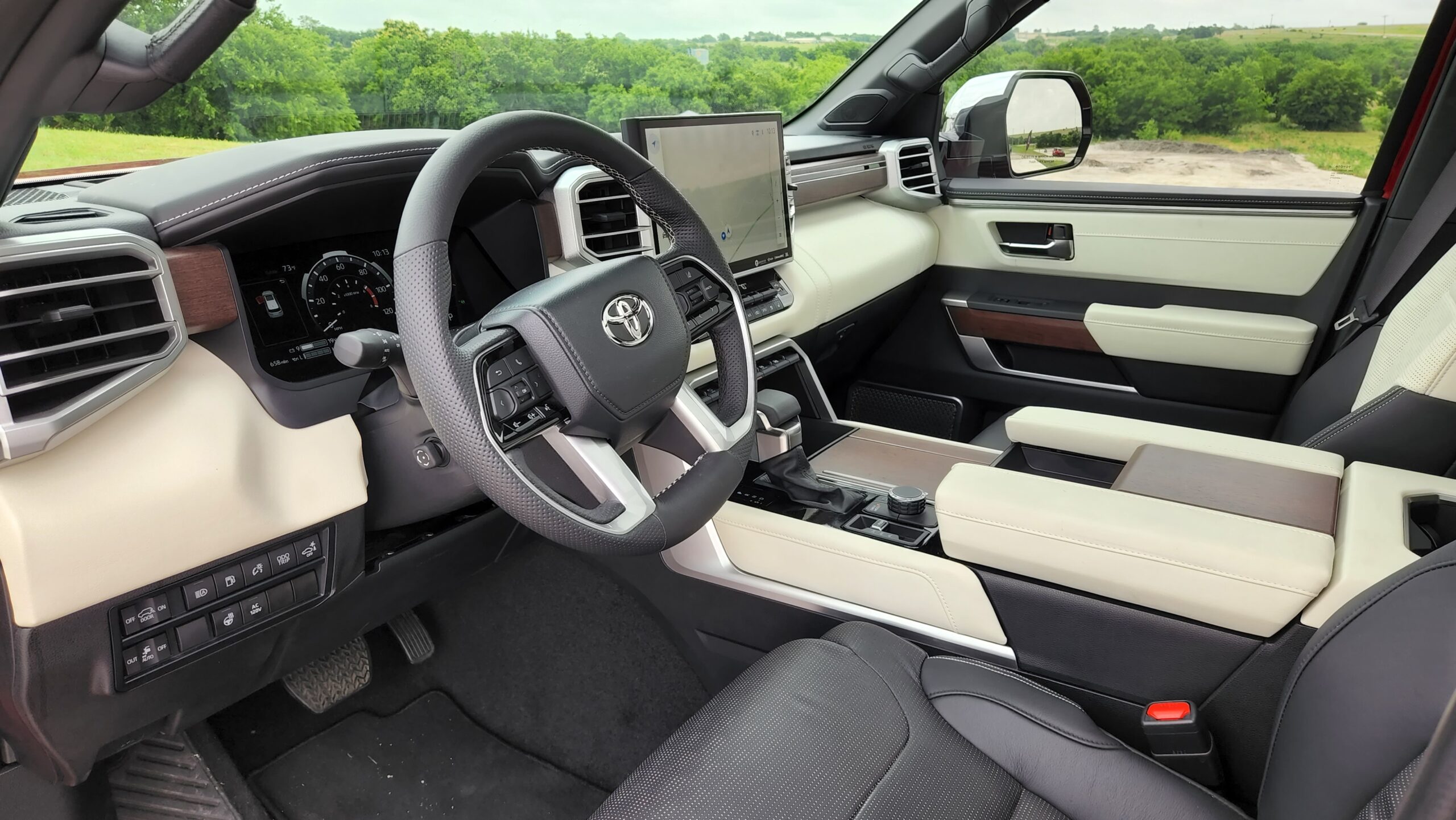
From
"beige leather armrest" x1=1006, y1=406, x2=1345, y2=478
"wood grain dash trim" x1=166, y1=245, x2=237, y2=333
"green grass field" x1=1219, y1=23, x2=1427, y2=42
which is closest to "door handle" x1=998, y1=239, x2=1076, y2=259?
"green grass field" x1=1219, y1=23, x2=1427, y2=42

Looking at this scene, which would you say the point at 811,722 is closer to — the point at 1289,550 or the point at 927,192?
the point at 1289,550

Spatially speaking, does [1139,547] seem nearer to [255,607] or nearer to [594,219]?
[594,219]

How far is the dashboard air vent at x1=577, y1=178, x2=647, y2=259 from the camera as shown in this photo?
1548 mm

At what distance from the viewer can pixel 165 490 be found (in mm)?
1049

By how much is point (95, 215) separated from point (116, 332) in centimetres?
19

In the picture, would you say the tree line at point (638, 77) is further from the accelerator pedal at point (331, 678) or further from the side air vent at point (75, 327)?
the accelerator pedal at point (331, 678)

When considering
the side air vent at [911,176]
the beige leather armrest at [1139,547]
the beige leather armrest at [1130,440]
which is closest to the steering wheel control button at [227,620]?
the beige leather armrest at [1139,547]

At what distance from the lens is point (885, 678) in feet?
3.88

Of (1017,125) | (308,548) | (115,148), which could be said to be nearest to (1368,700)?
(308,548)

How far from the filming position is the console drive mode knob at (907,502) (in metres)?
1.50

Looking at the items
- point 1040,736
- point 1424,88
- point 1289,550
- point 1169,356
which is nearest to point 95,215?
point 1040,736

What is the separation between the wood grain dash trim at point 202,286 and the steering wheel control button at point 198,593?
317 millimetres

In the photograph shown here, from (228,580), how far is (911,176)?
2.18 meters

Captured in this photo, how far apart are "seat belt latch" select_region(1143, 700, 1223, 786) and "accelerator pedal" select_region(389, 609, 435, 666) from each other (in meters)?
1.36
